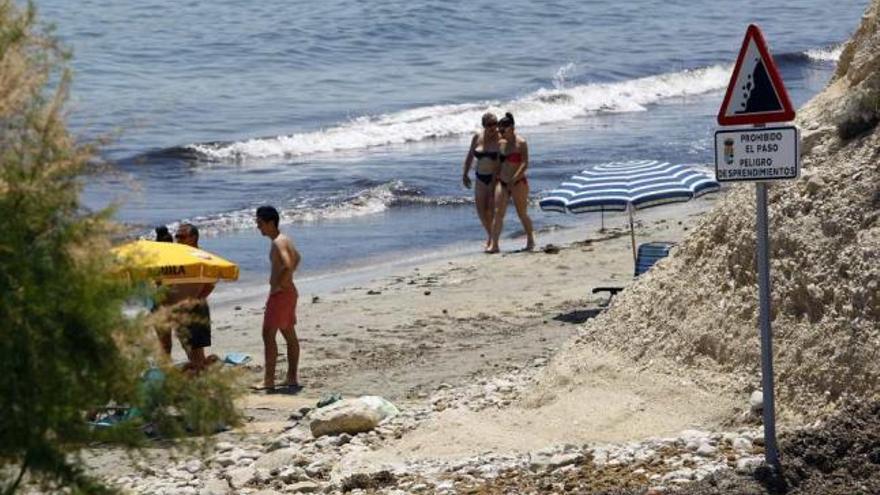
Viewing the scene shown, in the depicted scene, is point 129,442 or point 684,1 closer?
point 129,442

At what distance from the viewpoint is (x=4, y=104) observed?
5.57 metres

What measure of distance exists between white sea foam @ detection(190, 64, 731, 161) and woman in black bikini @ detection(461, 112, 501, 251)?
10906mm

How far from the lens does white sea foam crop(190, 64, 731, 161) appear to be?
3089 centimetres

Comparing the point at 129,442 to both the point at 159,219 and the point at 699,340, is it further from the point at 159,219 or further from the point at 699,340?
the point at 159,219

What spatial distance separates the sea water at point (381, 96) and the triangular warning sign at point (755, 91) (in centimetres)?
996

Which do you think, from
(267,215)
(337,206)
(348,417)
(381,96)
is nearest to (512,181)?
(337,206)

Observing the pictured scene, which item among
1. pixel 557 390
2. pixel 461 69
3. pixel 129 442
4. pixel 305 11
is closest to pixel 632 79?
pixel 461 69

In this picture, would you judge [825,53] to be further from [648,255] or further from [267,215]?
[267,215]

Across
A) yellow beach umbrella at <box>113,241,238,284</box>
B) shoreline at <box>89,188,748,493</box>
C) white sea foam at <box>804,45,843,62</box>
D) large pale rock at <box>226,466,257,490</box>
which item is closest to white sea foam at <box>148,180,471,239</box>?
shoreline at <box>89,188,748,493</box>

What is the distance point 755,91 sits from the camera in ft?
27.1

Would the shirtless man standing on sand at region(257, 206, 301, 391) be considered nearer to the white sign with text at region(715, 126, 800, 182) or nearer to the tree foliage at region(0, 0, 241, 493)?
the white sign with text at region(715, 126, 800, 182)

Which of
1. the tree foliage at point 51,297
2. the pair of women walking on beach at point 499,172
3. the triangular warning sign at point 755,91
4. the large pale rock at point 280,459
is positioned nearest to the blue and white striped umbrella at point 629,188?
the pair of women walking on beach at point 499,172

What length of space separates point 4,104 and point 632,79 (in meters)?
34.7

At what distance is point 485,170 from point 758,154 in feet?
38.3
